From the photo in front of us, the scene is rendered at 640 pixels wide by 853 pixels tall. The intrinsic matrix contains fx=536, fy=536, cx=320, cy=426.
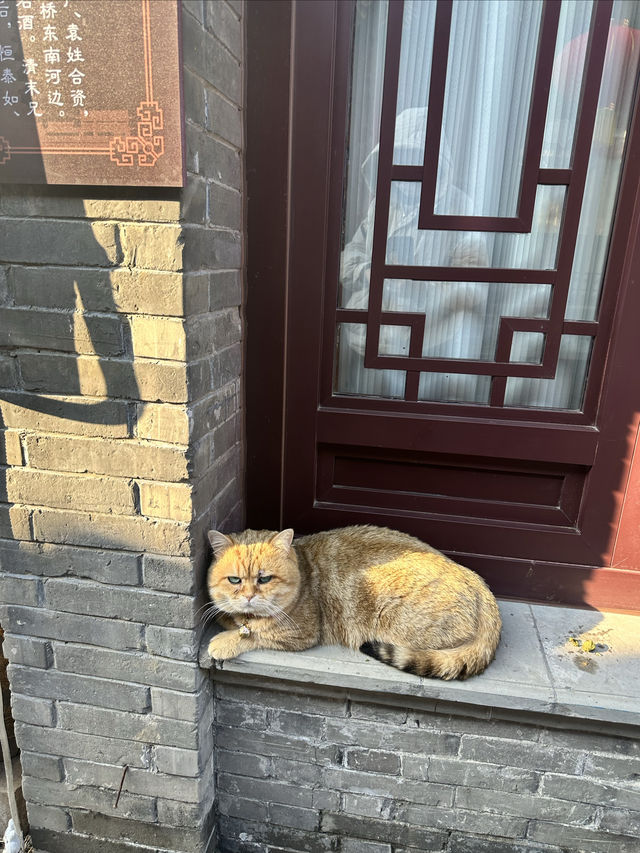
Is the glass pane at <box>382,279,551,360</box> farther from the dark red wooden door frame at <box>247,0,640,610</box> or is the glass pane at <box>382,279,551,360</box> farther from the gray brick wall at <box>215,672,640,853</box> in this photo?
the gray brick wall at <box>215,672,640,853</box>

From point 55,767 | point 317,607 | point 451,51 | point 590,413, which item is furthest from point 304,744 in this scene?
point 451,51

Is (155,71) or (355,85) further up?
(355,85)

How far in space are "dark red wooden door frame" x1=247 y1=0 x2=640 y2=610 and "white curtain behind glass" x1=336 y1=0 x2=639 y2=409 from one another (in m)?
0.10

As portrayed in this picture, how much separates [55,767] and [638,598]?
2523mm

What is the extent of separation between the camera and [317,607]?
6.88 ft

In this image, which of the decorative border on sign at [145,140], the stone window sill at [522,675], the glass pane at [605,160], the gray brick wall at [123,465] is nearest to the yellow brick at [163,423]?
the gray brick wall at [123,465]

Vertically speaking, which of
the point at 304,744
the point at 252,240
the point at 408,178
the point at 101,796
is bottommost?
the point at 101,796

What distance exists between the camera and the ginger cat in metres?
1.93

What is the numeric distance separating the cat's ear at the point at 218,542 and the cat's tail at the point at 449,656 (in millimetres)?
668

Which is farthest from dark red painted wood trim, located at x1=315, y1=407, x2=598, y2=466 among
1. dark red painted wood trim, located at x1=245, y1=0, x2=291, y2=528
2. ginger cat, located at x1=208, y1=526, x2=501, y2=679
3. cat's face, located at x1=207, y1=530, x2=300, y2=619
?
cat's face, located at x1=207, y1=530, x2=300, y2=619

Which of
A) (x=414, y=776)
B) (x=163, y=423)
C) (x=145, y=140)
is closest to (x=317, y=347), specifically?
(x=163, y=423)

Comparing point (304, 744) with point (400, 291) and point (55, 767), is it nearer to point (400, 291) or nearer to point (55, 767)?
point (55, 767)

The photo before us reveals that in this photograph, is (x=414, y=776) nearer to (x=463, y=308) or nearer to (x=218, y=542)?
(x=218, y=542)

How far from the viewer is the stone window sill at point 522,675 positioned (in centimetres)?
186
